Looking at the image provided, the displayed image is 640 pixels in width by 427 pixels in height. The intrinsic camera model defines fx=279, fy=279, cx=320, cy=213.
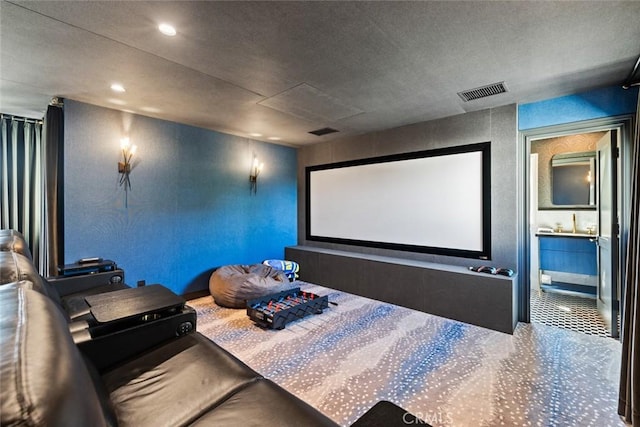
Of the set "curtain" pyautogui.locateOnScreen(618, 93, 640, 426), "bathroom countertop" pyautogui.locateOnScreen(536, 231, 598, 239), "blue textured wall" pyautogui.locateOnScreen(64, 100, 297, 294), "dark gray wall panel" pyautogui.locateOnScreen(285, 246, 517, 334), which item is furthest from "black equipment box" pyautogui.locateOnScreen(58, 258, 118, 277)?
"bathroom countertop" pyautogui.locateOnScreen(536, 231, 598, 239)

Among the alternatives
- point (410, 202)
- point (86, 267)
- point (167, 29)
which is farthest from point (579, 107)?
point (86, 267)

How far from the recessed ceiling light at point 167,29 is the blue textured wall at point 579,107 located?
3.63 m

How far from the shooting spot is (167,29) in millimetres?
1915

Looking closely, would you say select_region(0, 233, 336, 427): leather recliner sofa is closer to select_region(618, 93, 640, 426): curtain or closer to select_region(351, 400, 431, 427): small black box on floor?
select_region(351, 400, 431, 427): small black box on floor

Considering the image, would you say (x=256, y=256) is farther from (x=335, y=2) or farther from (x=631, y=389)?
(x=631, y=389)

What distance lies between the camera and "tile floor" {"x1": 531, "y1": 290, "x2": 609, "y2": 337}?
3152 mm

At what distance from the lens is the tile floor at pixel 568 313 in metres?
3.15

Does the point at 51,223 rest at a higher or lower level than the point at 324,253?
higher

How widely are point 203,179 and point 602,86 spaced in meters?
4.91

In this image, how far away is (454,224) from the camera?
3762mm

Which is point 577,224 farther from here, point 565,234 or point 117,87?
point 117,87

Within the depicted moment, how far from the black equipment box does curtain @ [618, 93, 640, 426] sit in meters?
4.42

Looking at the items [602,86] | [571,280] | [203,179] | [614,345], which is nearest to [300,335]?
[203,179]

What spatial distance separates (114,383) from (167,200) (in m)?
2.96
